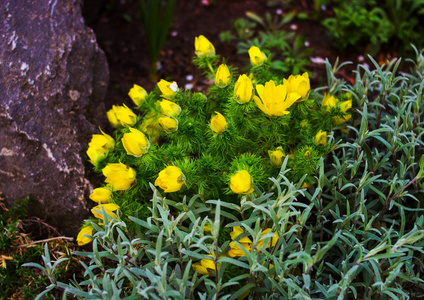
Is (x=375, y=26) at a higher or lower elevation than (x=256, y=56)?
lower

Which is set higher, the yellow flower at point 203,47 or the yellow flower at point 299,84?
the yellow flower at point 203,47

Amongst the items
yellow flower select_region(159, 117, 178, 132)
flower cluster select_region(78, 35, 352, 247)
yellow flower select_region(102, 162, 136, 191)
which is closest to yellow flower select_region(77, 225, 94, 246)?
flower cluster select_region(78, 35, 352, 247)

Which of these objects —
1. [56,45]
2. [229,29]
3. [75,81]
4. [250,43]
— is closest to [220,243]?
[75,81]

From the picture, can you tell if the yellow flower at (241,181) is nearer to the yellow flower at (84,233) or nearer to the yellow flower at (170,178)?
the yellow flower at (170,178)

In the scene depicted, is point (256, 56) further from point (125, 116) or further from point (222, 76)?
point (125, 116)

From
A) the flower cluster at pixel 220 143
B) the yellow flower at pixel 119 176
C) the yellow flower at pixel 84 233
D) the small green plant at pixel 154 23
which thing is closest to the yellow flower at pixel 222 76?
the flower cluster at pixel 220 143

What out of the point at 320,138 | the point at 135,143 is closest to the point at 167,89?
the point at 135,143

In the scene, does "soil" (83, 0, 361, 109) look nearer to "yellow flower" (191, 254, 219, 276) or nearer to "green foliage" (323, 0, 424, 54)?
"green foliage" (323, 0, 424, 54)
